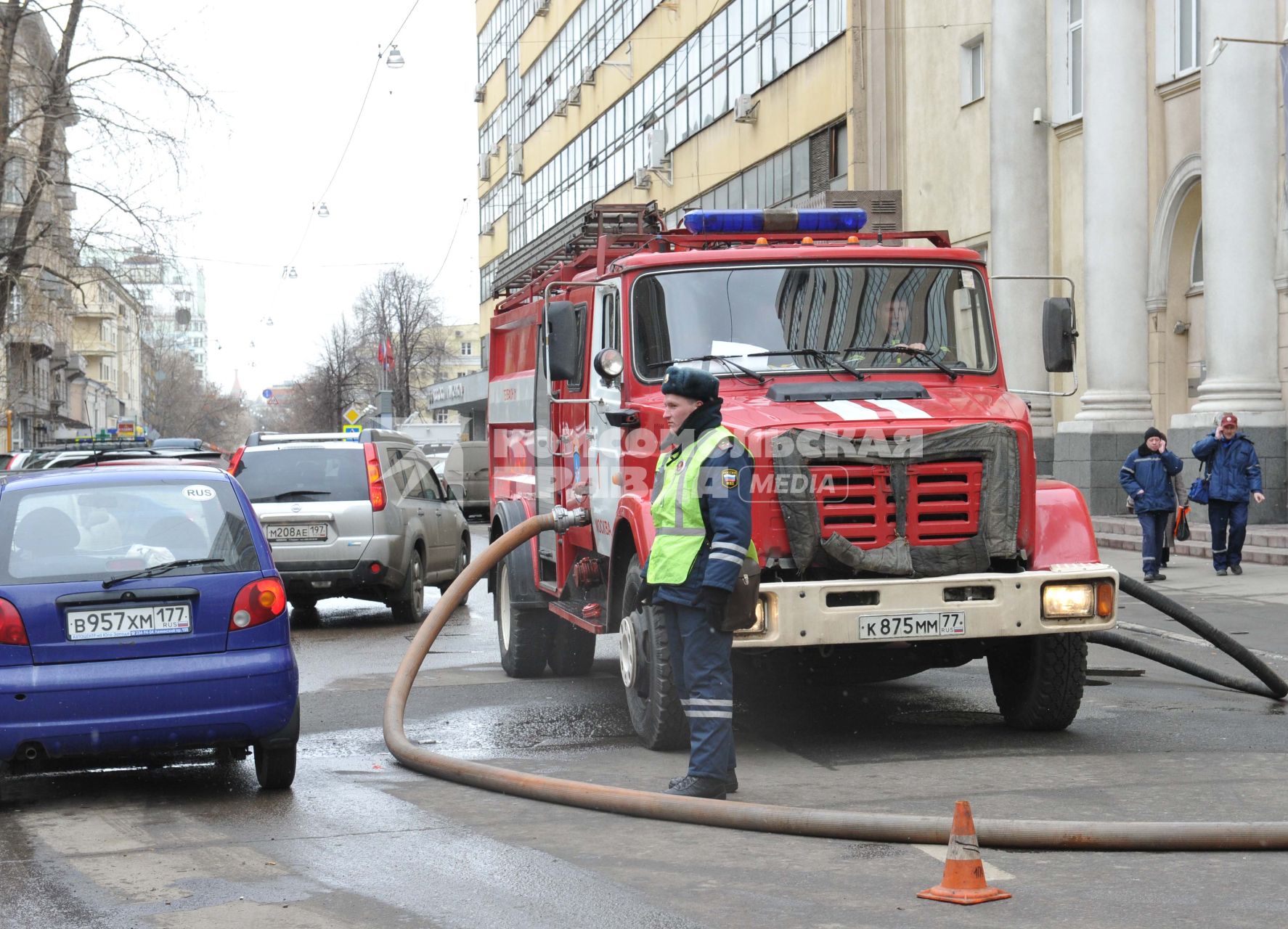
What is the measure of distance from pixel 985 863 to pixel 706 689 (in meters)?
1.62

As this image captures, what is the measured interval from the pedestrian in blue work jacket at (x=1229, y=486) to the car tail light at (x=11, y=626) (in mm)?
13459

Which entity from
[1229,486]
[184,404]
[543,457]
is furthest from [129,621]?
[184,404]

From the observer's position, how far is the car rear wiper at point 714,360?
343 inches

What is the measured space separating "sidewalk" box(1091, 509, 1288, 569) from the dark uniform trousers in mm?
13072

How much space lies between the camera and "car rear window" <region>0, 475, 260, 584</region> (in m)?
7.32

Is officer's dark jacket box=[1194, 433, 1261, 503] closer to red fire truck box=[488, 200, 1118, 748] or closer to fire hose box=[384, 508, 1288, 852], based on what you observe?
red fire truck box=[488, 200, 1118, 748]

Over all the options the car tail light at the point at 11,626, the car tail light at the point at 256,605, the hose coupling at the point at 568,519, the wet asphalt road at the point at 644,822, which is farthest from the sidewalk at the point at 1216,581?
the car tail light at the point at 11,626

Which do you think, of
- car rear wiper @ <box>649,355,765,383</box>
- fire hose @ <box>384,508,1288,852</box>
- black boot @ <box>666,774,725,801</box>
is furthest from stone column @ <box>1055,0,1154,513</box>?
black boot @ <box>666,774,725,801</box>

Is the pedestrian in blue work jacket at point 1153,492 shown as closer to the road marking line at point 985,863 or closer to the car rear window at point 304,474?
the car rear window at point 304,474

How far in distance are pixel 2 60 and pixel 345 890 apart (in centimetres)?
2836

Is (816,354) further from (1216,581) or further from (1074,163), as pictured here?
(1074,163)

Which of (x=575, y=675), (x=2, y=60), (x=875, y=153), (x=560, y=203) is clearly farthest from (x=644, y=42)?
(x=575, y=675)

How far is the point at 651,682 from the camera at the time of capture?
325 inches

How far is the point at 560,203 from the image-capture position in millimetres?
60344
